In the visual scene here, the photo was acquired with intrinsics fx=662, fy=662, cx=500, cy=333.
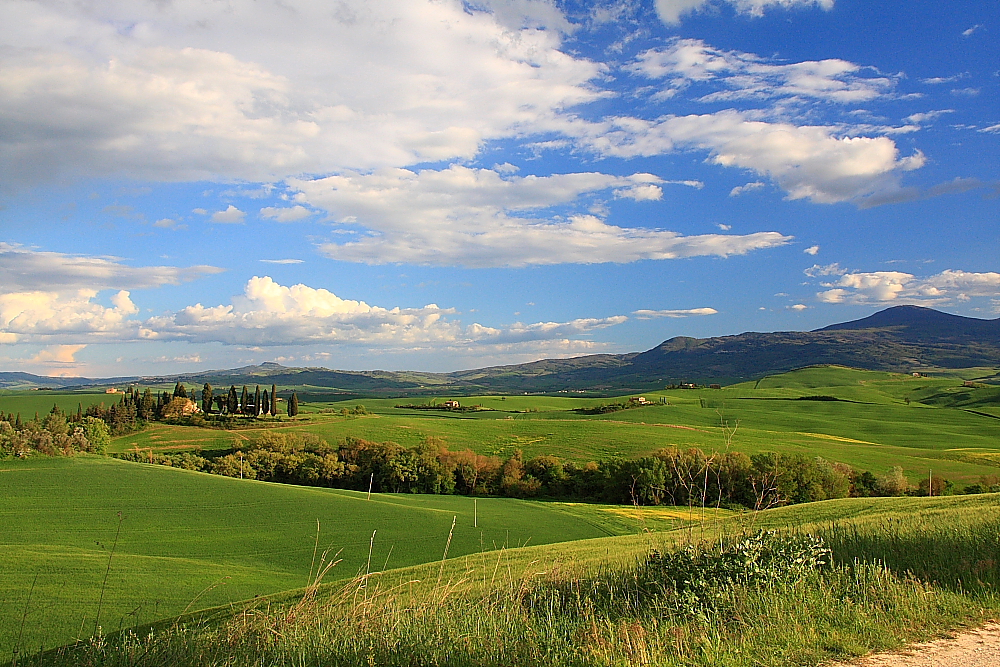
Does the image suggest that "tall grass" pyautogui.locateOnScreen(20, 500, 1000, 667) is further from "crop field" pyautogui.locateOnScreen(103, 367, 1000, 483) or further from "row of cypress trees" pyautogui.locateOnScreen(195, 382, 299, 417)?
"row of cypress trees" pyautogui.locateOnScreen(195, 382, 299, 417)

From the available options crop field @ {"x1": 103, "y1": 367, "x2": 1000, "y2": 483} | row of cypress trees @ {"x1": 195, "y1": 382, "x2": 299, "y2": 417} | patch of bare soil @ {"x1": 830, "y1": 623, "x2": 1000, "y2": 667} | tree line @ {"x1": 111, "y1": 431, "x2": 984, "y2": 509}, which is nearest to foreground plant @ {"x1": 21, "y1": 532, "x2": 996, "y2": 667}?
patch of bare soil @ {"x1": 830, "y1": 623, "x2": 1000, "y2": 667}

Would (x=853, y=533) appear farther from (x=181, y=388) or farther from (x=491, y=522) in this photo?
(x=181, y=388)

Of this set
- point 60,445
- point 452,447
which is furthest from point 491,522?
point 60,445

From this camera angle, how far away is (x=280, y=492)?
5472 centimetres

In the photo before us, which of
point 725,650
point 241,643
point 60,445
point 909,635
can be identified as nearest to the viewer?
point 725,650

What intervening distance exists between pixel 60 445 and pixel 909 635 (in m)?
90.0

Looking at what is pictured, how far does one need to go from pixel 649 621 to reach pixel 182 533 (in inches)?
1620

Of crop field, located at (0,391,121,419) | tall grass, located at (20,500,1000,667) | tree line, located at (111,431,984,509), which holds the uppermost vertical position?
tall grass, located at (20,500,1000,667)

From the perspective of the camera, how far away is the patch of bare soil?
6000 mm

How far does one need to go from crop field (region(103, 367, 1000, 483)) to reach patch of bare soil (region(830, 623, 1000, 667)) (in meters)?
51.5

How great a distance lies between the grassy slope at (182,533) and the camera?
2367 centimetres

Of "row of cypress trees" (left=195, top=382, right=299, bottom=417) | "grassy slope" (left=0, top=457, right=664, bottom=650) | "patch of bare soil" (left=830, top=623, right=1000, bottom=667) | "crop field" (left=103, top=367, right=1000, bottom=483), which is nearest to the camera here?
"patch of bare soil" (left=830, top=623, right=1000, bottom=667)

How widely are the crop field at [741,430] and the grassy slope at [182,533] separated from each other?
22.8 meters

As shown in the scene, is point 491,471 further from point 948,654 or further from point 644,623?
point 948,654
